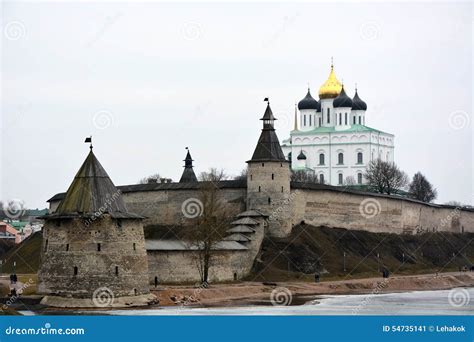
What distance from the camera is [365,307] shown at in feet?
153

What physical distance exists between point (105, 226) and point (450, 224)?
162 ft

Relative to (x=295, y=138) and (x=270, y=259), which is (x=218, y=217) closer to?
(x=270, y=259)

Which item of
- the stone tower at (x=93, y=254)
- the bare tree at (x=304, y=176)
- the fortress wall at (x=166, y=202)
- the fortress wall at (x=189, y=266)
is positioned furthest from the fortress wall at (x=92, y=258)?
the bare tree at (x=304, y=176)

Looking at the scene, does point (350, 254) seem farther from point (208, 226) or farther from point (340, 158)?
point (340, 158)

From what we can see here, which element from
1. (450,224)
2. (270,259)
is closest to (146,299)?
(270,259)

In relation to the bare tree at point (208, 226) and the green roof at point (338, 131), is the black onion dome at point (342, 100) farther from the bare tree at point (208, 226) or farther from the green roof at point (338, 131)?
the bare tree at point (208, 226)

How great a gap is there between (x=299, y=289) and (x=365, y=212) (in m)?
20.7

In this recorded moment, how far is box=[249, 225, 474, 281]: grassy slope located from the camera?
62469 millimetres

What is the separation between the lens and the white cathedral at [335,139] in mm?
117312

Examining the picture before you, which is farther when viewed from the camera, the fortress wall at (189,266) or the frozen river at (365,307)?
the fortress wall at (189,266)

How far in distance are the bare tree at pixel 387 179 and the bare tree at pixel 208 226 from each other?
105ft

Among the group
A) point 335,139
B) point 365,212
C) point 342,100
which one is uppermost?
point 342,100

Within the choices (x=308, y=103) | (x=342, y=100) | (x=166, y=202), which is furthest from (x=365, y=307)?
(x=308, y=103)

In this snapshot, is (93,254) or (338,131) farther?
(338,131)
